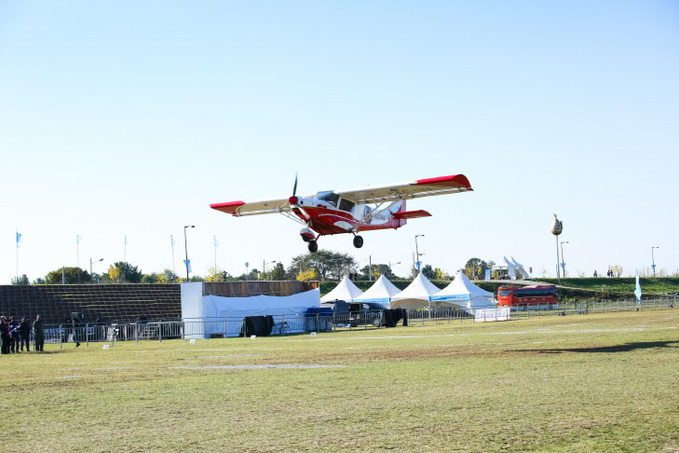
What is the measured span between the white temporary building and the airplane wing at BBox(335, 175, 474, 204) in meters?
11.4

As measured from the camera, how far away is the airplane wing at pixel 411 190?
26.8m

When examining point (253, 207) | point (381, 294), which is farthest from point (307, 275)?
point (253, 207)

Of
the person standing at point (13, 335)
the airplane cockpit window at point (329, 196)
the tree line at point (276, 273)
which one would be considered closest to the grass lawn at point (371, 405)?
the airplane cockpit window at point (329, 196)

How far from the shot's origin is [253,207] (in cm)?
3350

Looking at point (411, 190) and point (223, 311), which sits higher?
point (411, 190)

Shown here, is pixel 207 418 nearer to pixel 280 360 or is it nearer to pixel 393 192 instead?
pixel 280 360

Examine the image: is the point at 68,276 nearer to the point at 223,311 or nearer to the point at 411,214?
the point at 223,311

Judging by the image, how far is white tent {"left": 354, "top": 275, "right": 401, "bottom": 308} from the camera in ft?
Answer: 181

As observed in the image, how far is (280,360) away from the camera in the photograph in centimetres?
1795

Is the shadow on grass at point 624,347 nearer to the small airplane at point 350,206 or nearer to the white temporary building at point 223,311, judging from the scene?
the small airplane at point 350,206

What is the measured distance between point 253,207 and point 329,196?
5.45 m

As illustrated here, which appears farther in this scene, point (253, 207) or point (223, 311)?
point (223, 311)

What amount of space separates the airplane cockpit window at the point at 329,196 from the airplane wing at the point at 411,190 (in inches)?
9.9

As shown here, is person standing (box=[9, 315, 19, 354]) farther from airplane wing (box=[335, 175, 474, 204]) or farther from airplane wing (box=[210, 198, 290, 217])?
airplane wing (box=[335, 175, 474, 204])
